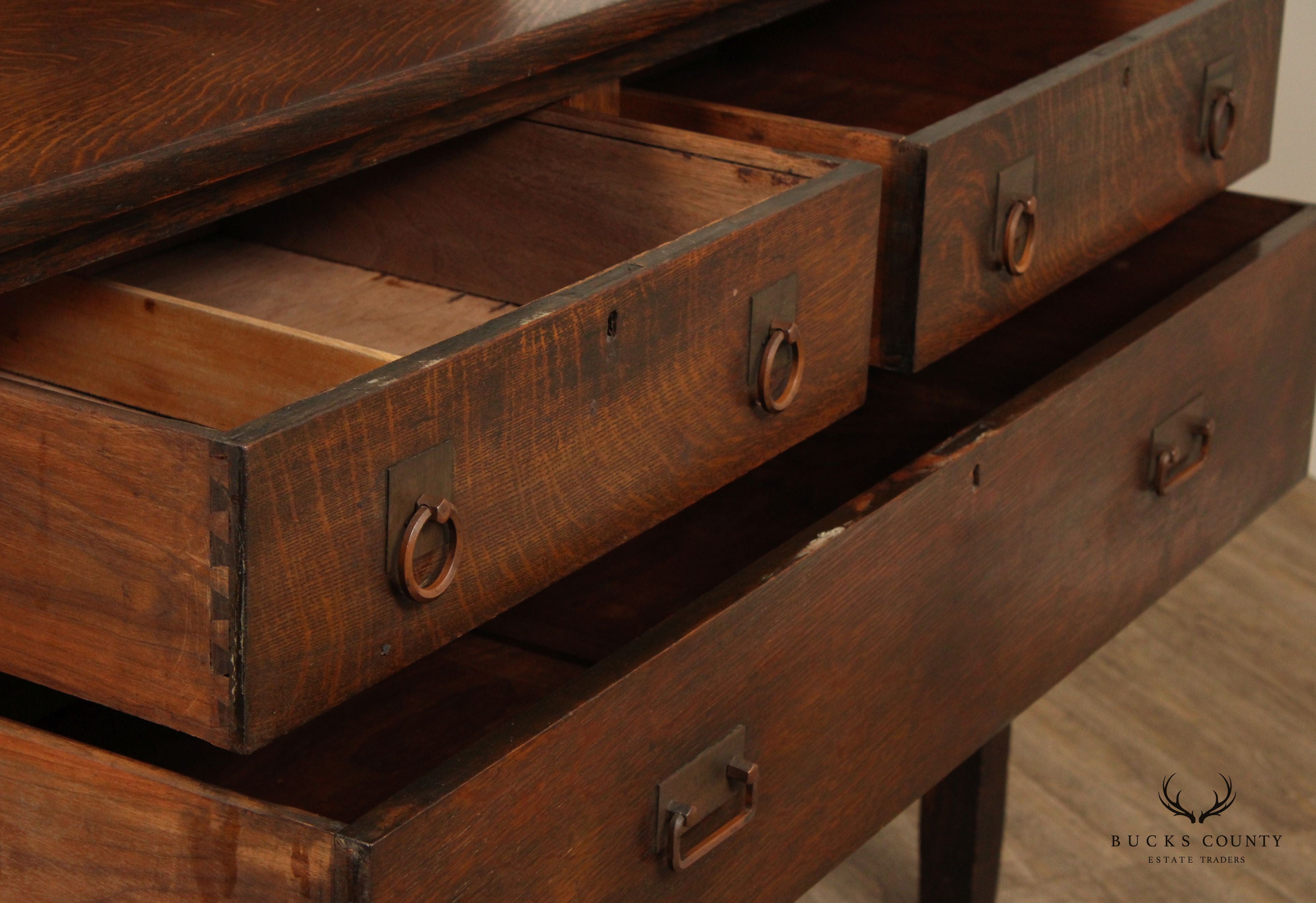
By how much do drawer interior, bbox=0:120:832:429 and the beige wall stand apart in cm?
149

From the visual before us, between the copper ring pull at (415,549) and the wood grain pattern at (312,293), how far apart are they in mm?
238

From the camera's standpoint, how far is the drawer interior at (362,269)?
2.62 feet

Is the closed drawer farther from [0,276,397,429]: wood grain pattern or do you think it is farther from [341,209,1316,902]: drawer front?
[0,276,397,429]: wood grain pattern

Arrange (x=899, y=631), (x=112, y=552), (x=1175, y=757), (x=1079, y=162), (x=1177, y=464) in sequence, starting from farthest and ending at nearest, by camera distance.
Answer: (x=1175, y=757) < (x=1177, y=464) < (x=1079, y=162) < (x=899, y=631) < (x=112, y=552)

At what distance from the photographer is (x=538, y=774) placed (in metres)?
0.69

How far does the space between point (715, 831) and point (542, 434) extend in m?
0.23

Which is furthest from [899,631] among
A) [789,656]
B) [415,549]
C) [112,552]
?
[112,552]

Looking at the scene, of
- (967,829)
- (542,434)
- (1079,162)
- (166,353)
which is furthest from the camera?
(967,829)

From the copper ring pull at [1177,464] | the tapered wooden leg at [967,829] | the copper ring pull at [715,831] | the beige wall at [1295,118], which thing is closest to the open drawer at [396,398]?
the copper ring pull at [715,831]

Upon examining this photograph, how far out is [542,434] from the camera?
→ 2.34ft

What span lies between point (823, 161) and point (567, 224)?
5.7 inches

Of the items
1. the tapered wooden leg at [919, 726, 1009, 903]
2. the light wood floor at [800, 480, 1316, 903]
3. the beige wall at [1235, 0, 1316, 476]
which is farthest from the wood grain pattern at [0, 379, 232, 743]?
the beige wall at [1235, 0, 1316, 476]

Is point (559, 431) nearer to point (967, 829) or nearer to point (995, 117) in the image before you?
point (995, 117)

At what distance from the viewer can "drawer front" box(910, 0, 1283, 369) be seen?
96 centimetres
